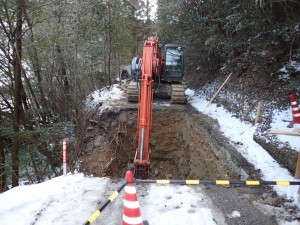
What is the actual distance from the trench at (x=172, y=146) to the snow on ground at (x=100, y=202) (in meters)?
1.63

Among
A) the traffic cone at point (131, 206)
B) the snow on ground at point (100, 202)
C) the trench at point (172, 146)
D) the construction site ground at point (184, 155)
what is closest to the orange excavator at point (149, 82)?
the construction site ground at point (184, 155)

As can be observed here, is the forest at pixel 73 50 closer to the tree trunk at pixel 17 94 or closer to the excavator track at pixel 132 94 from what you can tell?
the tree trunk at pixel 17 94

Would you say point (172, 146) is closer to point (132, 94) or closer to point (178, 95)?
point (178, 95)

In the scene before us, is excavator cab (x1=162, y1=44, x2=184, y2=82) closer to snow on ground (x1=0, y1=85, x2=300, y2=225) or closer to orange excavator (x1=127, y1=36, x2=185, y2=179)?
orange excavator (x1=127, y1=36, x2=185, y2=179)

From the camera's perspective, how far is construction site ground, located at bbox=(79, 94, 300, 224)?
14.5 ft

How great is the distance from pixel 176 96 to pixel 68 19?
6924 mm

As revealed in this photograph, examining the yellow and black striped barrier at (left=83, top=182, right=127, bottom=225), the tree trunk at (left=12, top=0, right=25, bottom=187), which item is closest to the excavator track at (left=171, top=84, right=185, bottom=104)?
the tree trunk at (left=12, top=0, right=25, bottom=187)

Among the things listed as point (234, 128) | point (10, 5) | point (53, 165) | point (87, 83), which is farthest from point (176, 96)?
point (87, 83)

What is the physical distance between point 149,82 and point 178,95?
12.6 feet

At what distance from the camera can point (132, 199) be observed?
10.5 ft

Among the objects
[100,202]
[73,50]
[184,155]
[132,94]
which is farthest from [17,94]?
[100,202]

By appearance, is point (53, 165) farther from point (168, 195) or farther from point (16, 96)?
point (168, 195)

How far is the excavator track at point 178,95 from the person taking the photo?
1080cm

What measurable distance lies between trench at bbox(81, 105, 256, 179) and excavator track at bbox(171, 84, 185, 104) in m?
0.30
